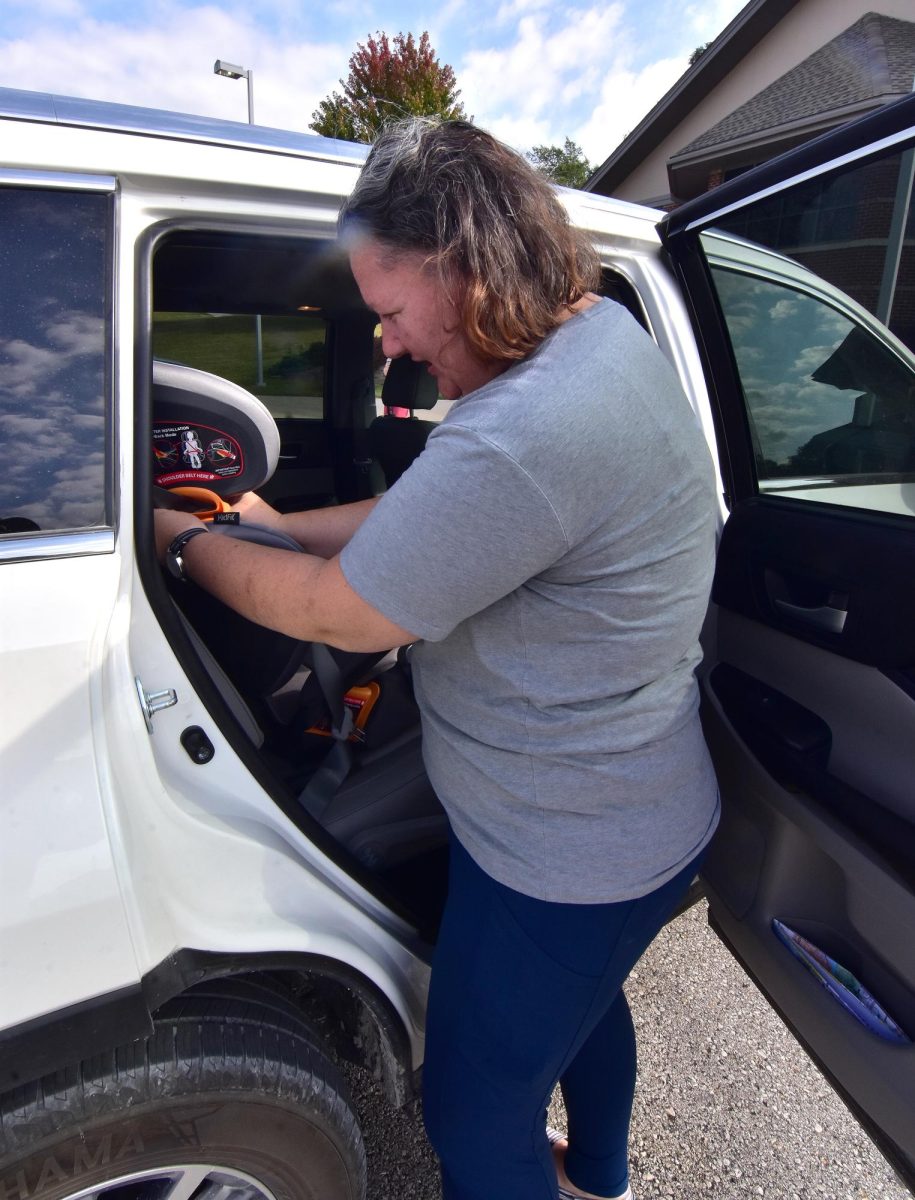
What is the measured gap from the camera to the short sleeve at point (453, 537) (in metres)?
0.93

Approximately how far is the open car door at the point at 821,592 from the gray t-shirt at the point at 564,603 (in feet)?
1.06

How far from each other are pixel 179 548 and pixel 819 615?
3.79 ft

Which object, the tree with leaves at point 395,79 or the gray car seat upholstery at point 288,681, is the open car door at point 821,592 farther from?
the tree with leaves at point 395,79

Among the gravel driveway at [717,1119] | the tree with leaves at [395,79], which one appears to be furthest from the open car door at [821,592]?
the tree with leaves at [395,79]

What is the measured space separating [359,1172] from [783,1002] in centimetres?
84

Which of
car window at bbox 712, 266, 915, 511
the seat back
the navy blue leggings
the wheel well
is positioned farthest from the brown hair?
the seat back

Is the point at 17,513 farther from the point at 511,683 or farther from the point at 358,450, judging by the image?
the point at 358,450

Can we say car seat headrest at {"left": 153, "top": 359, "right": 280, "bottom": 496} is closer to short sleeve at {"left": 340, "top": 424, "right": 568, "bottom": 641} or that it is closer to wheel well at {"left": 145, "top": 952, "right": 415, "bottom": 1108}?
short sleeve at {"left": 340, "top": 424, "right": 568, "bottom": 641}

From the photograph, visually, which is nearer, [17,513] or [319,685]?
[17,513]

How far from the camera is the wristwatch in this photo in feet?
4.11

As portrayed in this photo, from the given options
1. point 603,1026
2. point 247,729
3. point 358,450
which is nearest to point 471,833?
point 247,729

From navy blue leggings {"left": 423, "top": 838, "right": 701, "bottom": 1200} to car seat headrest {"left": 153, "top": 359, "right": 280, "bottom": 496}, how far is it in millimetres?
778

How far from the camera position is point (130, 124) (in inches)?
43.1

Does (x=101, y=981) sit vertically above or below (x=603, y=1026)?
above
